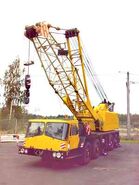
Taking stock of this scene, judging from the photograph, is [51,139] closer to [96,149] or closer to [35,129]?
[35,129]

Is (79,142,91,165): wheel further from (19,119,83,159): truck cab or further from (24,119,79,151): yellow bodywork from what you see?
(24,119,79,151): yellow bodywork

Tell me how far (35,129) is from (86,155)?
303 centimetres

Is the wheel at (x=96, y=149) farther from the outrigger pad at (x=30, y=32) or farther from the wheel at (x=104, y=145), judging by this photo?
the outrigger pad at (x=30, y=32)

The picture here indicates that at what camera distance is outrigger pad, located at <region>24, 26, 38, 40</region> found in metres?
21.1

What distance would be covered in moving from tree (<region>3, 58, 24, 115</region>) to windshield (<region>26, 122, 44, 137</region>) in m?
30.4

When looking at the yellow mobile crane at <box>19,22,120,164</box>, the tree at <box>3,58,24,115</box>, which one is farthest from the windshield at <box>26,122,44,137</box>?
the tree at <box>3,58,24,115</box>

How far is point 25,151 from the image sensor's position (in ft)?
55.9

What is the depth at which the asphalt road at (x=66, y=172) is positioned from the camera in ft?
41.7

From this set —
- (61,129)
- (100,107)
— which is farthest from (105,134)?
(61,129)

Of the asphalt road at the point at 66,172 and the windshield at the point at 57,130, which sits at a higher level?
the windshield at the point at 57,130

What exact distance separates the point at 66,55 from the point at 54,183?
37.2ft

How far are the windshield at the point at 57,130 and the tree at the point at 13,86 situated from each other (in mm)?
31042

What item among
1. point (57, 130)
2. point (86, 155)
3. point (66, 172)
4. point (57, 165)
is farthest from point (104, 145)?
point (66, 172)

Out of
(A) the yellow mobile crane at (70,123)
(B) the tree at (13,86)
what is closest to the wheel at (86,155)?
(A) the yellow mobile crane at (70,123)
